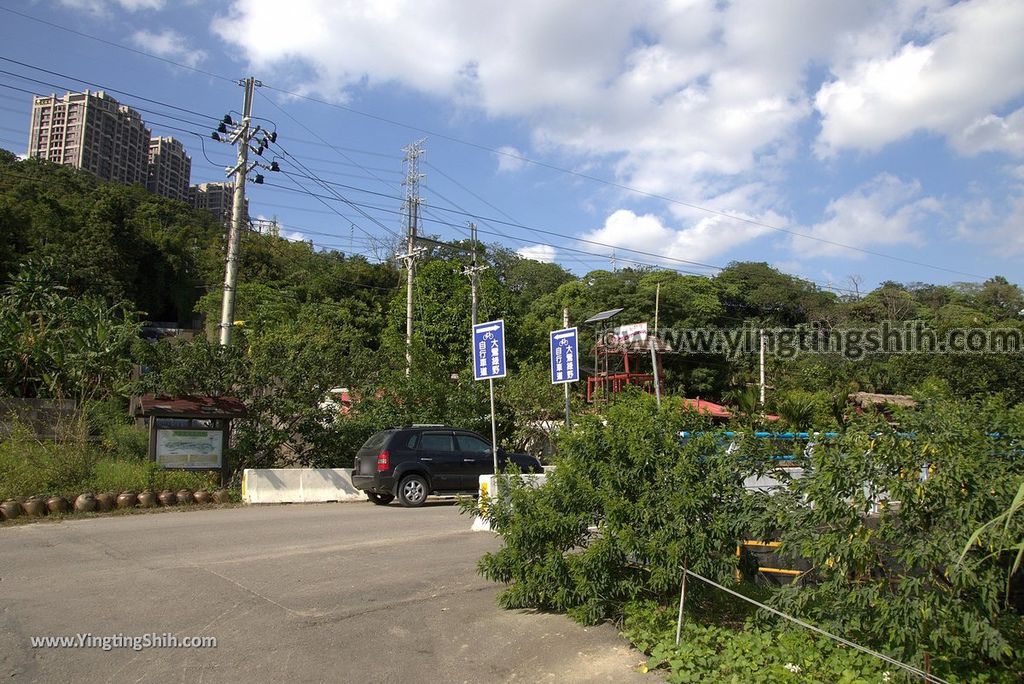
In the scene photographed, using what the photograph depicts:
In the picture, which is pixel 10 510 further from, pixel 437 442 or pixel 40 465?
pixel 437 442

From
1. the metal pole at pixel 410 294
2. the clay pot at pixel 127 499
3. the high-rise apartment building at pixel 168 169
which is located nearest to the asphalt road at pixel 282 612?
the clay pot at pixel 127 499

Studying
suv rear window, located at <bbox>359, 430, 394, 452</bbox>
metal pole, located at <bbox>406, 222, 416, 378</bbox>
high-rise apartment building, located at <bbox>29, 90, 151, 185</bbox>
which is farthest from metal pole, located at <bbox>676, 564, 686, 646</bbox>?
high-rise apartment building, located at <bbox>29, 90, 151, 185</bbox>

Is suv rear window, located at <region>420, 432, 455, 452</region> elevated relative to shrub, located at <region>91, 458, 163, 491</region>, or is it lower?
elevated

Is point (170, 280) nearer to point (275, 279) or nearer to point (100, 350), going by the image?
point (275, 279)

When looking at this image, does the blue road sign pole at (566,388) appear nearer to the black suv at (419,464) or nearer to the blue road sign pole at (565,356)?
the blue road sign pole at (565,356)

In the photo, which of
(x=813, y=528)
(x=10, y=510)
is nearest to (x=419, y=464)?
(x=10, y=510)

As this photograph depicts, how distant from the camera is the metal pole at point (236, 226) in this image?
2077cm

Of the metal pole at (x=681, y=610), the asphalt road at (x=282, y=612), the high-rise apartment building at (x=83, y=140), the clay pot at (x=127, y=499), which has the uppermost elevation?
the high-rise apartment building at (x=83, y=140)

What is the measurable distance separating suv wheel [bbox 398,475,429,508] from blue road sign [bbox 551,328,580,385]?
3664 mm

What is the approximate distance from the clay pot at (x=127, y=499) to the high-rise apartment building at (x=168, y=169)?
278 ft

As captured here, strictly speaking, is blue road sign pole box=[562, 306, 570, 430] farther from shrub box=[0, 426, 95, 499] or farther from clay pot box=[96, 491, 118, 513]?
shrub box=[0, 426, 95, 499]

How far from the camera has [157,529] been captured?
12.3 metres

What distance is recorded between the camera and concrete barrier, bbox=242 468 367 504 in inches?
661

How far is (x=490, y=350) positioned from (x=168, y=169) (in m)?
95.6
